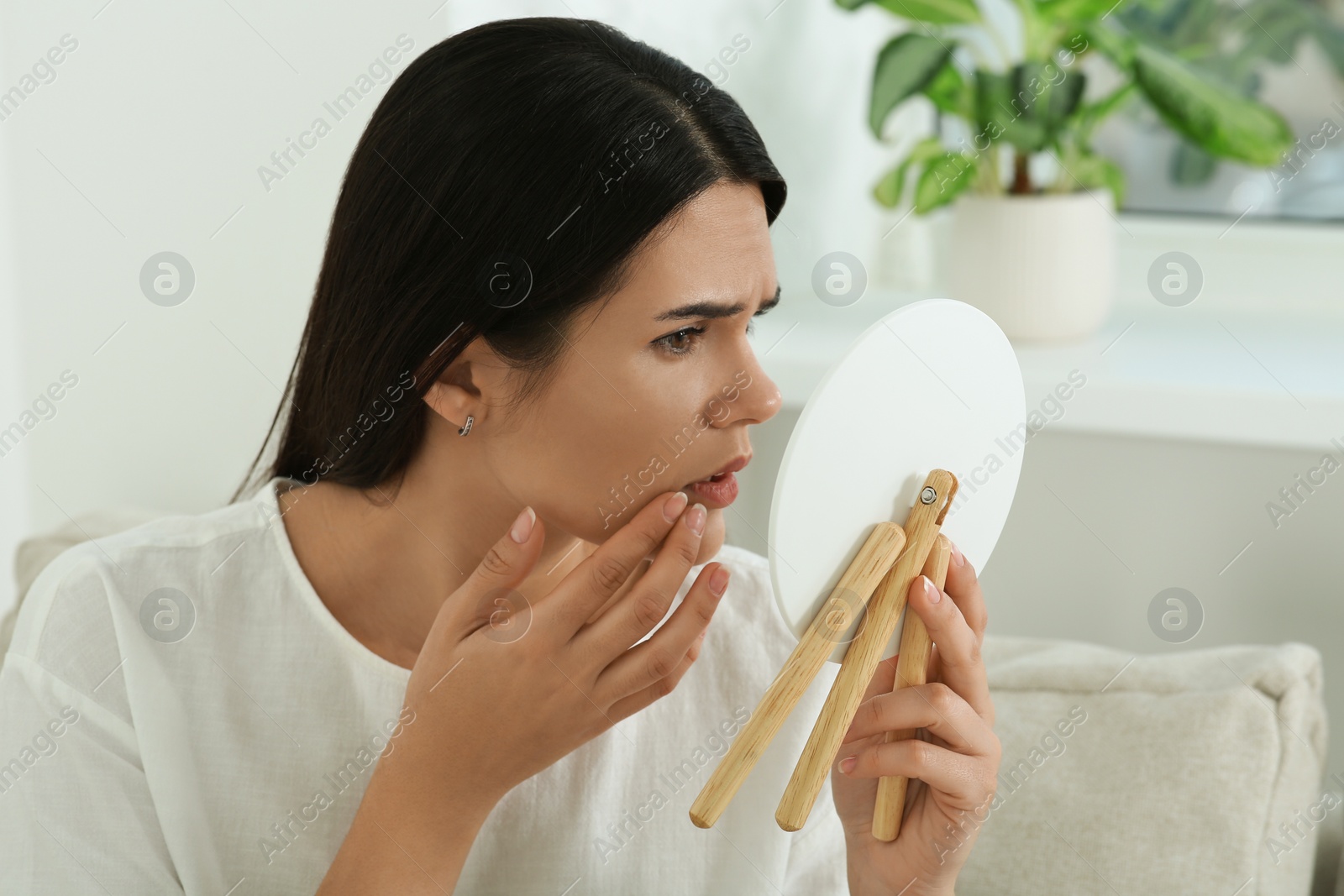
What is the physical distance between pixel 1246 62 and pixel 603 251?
148 cm

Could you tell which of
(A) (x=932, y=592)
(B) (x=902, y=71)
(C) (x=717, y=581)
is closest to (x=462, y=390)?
(C) (x=717, y=581)

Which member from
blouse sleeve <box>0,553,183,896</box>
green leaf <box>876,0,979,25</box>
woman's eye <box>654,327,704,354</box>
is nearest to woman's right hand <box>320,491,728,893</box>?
woman's eye <box>654,327,704,354</box>

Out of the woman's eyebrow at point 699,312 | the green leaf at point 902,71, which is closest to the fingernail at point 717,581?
the woman's eyebrow at point 699,312

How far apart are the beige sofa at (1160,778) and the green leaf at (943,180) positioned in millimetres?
786

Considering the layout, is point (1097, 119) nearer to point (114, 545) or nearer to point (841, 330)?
point (841, 330)

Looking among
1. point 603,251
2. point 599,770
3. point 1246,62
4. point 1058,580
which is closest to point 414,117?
point 603,251

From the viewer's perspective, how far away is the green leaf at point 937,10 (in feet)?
5.54

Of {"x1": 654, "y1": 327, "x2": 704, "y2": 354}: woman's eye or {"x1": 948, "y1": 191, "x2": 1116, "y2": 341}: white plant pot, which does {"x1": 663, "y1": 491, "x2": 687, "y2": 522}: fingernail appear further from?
{"x1": 948, "y1": 191, "x2": 1116, "y2": 341}: white plant pot

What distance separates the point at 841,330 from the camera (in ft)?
6.12

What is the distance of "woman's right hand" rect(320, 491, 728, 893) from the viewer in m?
0.89

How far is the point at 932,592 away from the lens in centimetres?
82

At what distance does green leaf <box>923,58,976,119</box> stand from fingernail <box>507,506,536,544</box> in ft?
3.71

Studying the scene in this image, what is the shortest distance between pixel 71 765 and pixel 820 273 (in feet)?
4.85

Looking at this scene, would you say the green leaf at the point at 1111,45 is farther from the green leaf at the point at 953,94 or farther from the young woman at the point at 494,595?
the young woman at the point at 494,595
